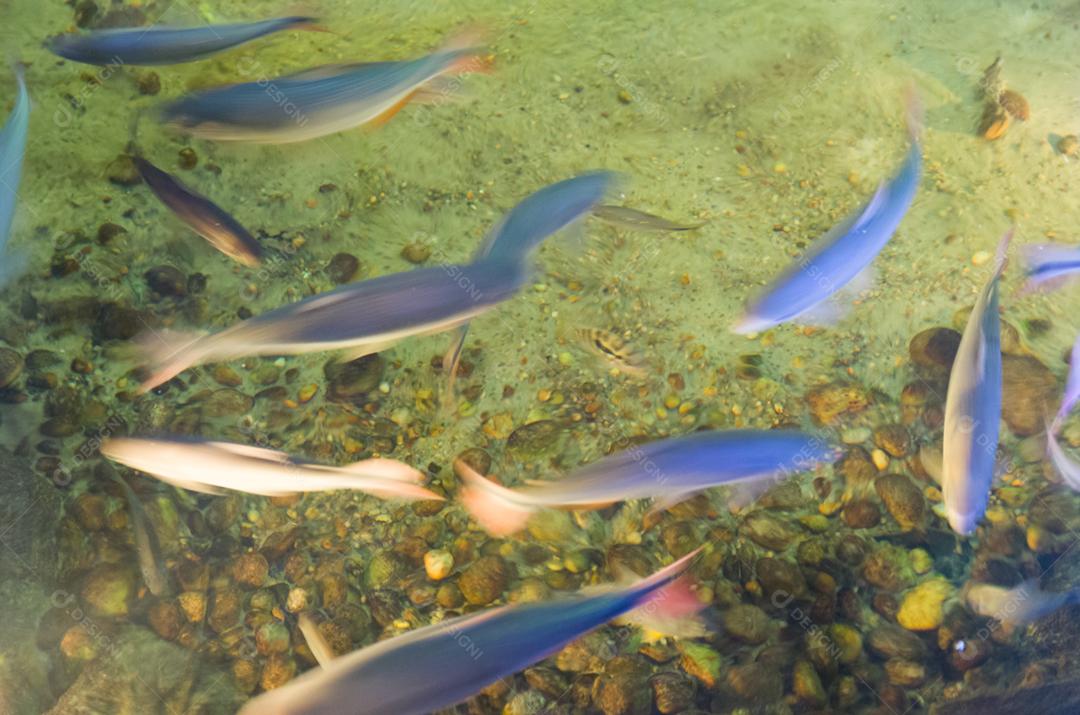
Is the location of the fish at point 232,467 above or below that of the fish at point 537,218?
below

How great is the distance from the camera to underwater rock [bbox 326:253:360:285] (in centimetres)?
339

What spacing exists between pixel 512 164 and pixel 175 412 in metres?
1.96

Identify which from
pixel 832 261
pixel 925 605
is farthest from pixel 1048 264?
pixel 925 605

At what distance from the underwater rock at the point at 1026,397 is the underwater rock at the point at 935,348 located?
20cm

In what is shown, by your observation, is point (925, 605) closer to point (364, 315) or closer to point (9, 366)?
point (364, 315)

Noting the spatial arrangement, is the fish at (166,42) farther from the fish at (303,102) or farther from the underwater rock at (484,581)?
the underwater rock at (484,581)

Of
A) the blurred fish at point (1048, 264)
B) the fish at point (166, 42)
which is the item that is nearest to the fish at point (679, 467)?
the blurred fish at point (1048, 264)

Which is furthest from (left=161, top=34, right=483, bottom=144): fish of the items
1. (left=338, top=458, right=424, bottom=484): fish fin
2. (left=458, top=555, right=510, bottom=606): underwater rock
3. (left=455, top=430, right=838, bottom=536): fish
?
(left=458, top=555, right=510, bottom=606): underwater rock

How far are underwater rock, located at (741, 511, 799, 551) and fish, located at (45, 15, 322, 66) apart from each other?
8.79ft

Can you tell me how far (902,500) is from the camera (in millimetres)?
2949

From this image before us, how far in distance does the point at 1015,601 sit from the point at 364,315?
105 inches

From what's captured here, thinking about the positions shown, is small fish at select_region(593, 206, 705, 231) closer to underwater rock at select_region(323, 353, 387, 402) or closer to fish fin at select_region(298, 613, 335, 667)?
underwater rock at select_region(323, 353, 387, 402)

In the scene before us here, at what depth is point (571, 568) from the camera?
9.43ft

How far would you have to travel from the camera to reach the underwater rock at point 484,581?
9.16 ft
